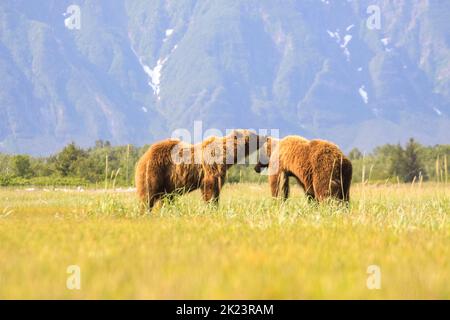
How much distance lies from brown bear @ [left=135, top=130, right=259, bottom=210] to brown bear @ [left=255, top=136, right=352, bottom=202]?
0.82 metres

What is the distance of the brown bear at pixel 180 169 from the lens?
33.8 ft

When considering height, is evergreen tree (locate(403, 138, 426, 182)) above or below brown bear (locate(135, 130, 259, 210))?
below

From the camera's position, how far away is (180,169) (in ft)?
33.9

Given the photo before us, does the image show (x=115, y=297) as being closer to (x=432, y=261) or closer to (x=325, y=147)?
(x=432, y=261)

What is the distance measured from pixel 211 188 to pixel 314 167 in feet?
5.05

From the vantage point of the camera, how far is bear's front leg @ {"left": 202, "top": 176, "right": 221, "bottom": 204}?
10227 millimetres

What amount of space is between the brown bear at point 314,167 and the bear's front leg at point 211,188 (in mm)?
987

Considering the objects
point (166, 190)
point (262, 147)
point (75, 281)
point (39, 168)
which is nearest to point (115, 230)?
point (75, 281)

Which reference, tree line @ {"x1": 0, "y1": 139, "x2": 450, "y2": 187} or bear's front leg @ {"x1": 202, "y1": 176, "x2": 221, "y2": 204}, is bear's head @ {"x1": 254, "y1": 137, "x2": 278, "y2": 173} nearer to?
bear's front leg @ {"x1": 202, "y1": 176, "x2": 221, "y2": 204}

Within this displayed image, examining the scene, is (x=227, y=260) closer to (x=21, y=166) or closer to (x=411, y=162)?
(x=21, y=166)
